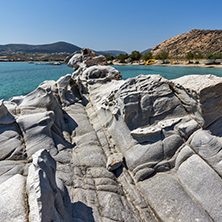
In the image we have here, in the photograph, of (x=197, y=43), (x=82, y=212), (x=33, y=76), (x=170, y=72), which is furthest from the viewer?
(x=197, y=43)

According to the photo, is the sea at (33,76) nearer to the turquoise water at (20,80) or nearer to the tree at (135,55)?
the turquoise water at (20,80)

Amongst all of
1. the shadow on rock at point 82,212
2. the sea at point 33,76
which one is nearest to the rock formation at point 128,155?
the shadow on rock at point 82,212

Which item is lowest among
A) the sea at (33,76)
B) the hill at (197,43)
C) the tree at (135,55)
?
the sea at (33,76)

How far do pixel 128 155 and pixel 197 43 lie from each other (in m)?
123

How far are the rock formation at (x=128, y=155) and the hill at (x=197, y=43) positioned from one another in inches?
3985

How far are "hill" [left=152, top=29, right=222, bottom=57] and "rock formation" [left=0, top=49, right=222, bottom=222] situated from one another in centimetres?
10121

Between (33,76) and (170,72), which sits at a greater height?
(170,72)

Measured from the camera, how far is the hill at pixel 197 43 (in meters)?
92.0

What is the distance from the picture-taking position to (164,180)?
5.40 m

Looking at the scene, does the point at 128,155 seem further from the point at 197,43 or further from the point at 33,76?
the point at 197,43

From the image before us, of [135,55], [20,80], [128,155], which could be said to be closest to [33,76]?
[20,80]

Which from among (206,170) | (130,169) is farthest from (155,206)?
(206,170)

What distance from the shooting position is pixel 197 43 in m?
104

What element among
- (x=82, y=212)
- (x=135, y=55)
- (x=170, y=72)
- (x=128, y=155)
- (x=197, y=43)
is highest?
(x=197, y=43)
